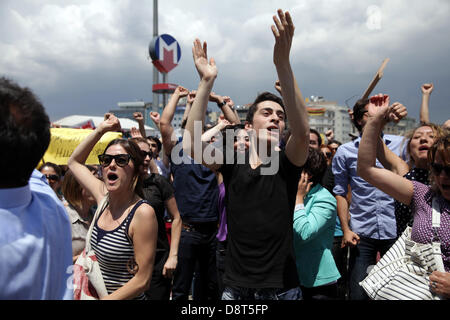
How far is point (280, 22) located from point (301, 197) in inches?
58.3

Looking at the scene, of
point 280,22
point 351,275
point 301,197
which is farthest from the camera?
point 351,275

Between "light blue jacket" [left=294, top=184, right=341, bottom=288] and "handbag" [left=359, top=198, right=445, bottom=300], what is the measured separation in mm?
619

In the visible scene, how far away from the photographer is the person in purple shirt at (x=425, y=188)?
1.96 metres

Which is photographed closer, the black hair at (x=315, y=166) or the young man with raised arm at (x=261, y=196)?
the young man with raised arm at (x=261, y=196)

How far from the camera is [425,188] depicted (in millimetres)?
2229

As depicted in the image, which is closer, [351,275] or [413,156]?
[413,156]

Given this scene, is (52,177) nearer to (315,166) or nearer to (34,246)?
(315,166)

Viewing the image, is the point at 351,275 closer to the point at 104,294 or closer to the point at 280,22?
the point at 104,294

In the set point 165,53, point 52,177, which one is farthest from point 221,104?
point 165,53

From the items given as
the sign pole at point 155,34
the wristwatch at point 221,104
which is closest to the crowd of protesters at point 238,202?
the wristwatch at point 221,104

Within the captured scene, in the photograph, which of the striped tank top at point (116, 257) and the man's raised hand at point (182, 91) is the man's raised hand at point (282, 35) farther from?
the man's raised hand at point (182, 91)

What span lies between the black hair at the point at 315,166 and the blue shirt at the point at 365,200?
99 cm
